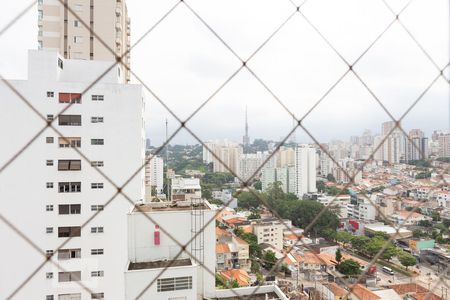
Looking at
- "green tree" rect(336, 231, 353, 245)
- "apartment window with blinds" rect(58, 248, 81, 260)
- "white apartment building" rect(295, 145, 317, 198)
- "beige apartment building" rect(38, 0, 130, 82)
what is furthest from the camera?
"white apartment building" rect(295, 145, 317, 198)

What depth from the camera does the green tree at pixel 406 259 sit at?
9.21 meters

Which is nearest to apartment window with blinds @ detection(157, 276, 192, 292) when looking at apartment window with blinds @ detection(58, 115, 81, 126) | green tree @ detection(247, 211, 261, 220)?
apartment window with blinds @ detection(58, 115, 81, 126)

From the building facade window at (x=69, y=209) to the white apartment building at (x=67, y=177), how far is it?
0.04 ft

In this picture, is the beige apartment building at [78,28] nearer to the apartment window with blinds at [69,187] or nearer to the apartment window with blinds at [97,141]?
the apartment window with blinds at [97,141]

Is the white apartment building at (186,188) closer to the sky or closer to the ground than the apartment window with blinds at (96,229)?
closer to the sky

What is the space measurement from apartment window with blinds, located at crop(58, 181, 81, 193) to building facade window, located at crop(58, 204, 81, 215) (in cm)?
20

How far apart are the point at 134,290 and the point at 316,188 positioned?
11440 mm

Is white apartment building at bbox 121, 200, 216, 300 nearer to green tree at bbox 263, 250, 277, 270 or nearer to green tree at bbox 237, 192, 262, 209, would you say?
green tree at bbox 263, 250, 277, 270

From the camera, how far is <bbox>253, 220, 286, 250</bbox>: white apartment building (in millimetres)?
10922

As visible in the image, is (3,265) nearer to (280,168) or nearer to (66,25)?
(66,25)

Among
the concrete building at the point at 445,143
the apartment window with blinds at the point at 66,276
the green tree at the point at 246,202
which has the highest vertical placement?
the concrete building at the point at 445,143

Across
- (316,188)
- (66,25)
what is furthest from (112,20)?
(316,188)

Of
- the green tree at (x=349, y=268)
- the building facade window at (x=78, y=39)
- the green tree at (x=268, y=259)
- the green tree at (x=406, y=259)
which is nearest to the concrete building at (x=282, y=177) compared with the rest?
the green tree at (x=268, y=259)

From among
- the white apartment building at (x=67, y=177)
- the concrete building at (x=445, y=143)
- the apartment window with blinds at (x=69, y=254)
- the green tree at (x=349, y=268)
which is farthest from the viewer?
the green tree at (x=349, y=268)
